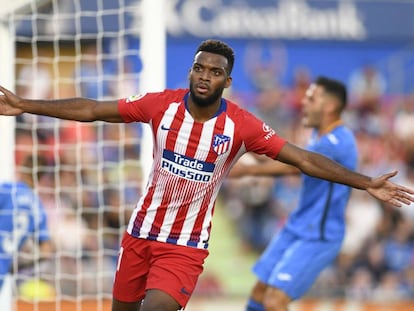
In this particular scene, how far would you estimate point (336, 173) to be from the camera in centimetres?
580

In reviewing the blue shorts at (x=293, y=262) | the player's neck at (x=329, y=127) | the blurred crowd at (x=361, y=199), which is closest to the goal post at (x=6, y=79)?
the blue shorts at (x=293, y=262)

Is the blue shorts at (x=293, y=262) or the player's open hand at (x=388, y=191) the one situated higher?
the player's open hand at (x=388, y=191)

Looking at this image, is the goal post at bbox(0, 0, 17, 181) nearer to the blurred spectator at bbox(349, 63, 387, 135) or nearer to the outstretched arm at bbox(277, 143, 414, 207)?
the outstretched arm at bbox(277, 143, 414, 207)

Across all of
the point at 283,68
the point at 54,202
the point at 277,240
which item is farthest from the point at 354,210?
the point at 277,240

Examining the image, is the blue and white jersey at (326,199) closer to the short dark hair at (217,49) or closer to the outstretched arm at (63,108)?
the short dark hair at (217,49)

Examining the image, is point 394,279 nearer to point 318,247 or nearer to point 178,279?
point 318,247

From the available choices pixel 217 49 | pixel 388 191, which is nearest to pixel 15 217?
pixel 217 49

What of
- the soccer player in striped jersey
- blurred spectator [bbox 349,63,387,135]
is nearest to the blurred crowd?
blurred spectator [bbox 349,63,387,135]

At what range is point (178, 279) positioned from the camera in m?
5.94

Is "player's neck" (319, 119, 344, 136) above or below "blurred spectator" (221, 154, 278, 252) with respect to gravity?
above

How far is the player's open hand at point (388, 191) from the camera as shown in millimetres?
5637

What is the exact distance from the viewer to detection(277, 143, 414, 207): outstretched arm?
5.67 meters

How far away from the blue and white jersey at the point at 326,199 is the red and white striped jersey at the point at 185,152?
2288mm

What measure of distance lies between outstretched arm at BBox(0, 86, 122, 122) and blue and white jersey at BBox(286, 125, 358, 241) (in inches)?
108
